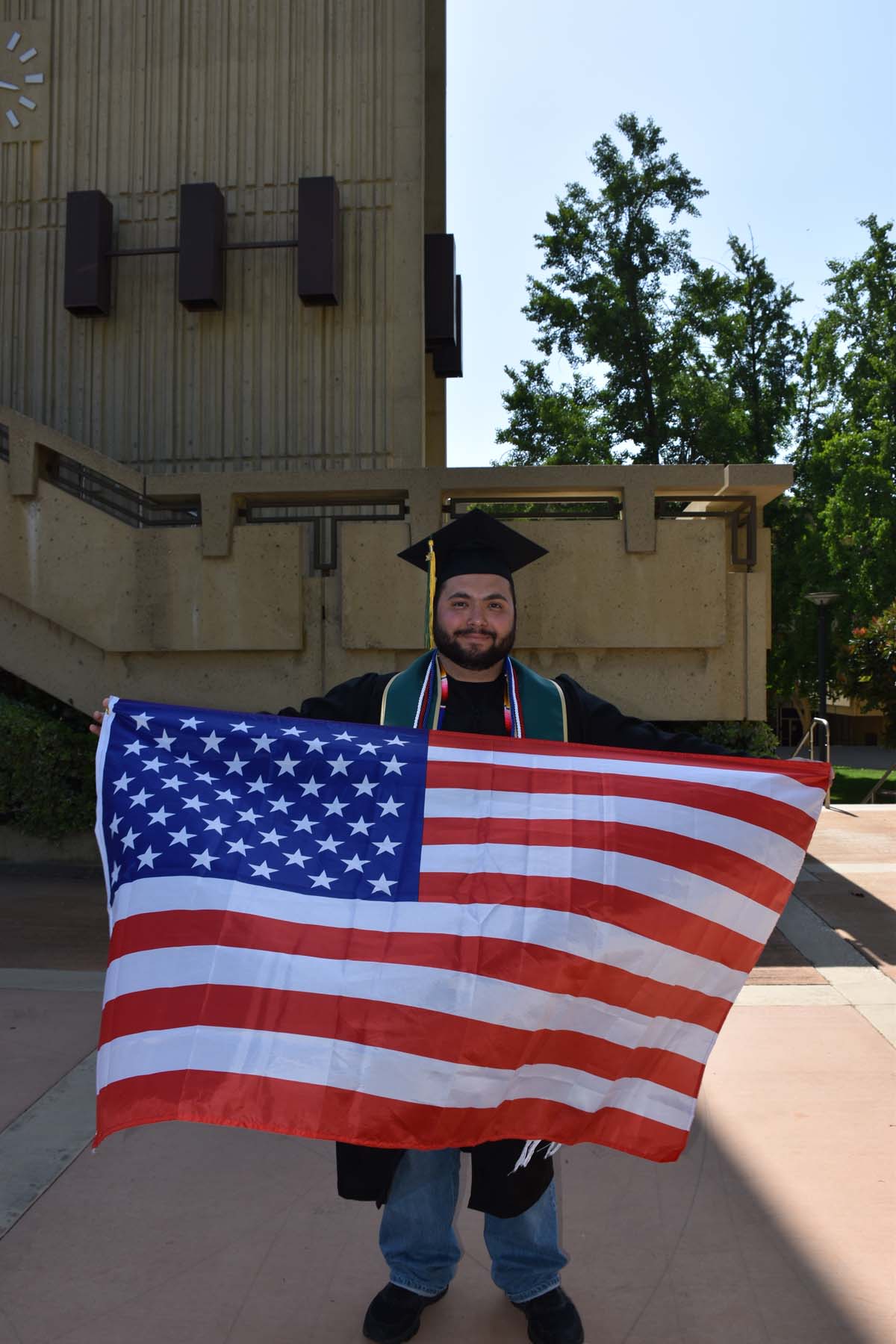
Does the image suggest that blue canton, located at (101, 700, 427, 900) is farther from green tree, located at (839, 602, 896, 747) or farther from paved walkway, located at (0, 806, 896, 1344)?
green tree, located at (839, 602, 896, 747)

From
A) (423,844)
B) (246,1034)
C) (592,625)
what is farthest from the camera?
(592,625)

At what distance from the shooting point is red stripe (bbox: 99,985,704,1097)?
2.82 m

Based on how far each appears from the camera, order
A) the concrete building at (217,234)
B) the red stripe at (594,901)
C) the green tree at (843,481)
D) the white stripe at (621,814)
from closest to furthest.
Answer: the red stripe at (594,901)
the white stripe at (621,814)
the concrete building at (217,234)
the green tree at (843,481)

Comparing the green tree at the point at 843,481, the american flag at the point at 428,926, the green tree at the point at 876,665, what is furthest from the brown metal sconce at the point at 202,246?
the green tree at the point at 843,481

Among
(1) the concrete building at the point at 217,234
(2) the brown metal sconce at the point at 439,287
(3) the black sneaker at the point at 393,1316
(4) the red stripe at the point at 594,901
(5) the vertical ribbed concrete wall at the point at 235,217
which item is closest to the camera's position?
(3) the black sneaker at the point at 393,1316

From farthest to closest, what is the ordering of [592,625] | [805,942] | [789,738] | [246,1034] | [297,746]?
[789,738], [592,625], [805,942], [297,746], [246,1034]

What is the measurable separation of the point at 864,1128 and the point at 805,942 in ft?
9.36

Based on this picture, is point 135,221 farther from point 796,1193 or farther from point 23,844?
point 796,1193

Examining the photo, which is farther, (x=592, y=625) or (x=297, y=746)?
Result: (x=592, y=625)

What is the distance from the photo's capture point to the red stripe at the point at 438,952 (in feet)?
9.48

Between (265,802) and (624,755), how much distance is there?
3.34 ft

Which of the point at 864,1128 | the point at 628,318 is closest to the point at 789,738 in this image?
the point at 628,318

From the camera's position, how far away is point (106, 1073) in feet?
9.32

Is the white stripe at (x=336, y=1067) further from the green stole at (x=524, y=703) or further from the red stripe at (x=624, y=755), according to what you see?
the green stole at (x=524, y=703)
